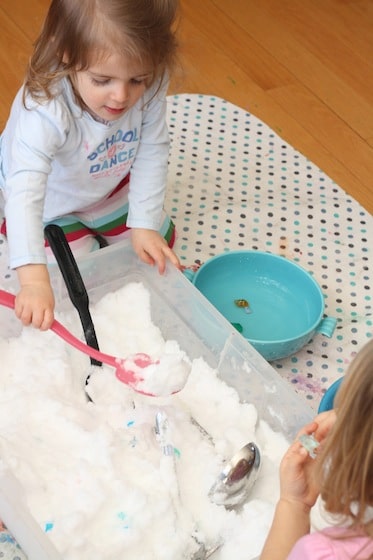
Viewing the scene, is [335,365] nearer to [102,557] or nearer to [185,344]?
[185,344]

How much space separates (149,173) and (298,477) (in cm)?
51

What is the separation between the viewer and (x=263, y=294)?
113 cm

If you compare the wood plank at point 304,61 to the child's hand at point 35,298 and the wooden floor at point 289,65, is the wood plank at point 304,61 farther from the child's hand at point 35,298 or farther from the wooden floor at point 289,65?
the child's hand at point 35,298

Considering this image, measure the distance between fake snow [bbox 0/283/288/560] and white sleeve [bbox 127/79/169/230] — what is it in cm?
15

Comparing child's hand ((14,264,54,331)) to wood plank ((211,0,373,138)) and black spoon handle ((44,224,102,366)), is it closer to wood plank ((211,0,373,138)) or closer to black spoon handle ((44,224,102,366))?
black spoon handle ((44,224,102,366))

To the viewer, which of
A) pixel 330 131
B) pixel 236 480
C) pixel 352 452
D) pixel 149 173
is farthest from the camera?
pixel 330 131

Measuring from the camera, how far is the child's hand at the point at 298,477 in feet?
2.31

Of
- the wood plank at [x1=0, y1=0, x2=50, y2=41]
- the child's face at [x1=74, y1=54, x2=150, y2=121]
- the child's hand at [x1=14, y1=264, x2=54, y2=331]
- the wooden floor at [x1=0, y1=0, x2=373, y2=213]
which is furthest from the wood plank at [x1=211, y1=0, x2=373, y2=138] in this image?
the child's hand at [x1=14, y1=264, x2=54, y2=331]

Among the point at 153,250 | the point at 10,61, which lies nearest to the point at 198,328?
the point at 153,250

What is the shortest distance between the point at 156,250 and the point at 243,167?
0.39 m

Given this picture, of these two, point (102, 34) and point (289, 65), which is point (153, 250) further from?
point (289, 65)

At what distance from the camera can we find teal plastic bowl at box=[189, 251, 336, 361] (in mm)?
1087

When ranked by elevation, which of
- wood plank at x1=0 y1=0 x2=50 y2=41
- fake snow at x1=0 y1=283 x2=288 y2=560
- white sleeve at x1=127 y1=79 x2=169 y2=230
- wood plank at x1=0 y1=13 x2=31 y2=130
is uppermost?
white sleeve at x1=127 y1=79 x2=169 y2=230

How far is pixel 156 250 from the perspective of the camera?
3.34 feet
